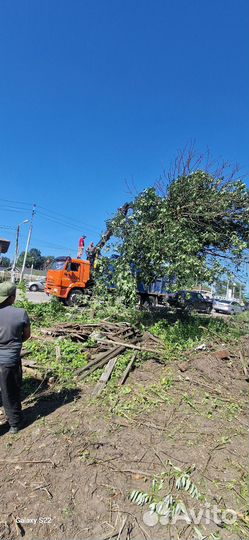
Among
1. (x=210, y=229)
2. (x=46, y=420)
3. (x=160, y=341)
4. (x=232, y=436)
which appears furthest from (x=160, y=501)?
(x=210, y=229)

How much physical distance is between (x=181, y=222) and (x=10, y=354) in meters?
6.08

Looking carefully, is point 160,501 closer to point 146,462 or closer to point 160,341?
point 146,462

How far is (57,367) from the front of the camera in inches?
217

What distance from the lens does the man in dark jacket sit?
3.69 meters

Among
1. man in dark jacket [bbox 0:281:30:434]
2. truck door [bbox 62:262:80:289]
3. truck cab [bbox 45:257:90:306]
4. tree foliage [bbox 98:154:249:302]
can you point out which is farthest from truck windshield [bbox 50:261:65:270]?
man in dark jacket [bbox 0:281:30:434]

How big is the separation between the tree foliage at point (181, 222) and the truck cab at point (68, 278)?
7.61 m

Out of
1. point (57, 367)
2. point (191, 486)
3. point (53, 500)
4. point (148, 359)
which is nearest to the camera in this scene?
point (53, 500)

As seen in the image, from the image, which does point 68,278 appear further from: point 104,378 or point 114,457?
point 114,457

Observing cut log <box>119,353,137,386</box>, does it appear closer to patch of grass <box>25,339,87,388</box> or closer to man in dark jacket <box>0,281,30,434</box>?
patch of grass <box>25,339,87,388</box>

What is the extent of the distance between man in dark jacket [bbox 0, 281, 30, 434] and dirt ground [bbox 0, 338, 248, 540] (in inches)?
11.8

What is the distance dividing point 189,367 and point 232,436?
1931mm

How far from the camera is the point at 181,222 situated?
8414 millimetres

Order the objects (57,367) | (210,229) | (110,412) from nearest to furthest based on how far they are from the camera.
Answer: (110,412), (57,367), (210,229)

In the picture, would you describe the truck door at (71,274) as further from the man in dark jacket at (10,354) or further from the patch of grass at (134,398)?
Result: the man in dark jacket at (10,354)
